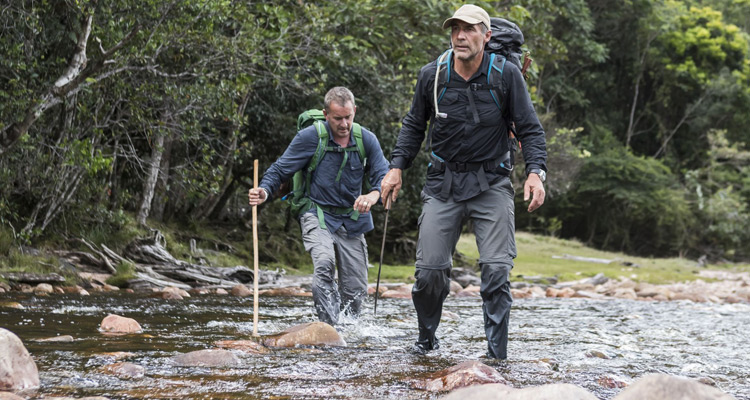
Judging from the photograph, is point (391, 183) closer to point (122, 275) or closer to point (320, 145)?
point (320, 145)

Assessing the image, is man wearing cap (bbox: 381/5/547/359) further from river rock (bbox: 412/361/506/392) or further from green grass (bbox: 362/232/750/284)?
green grass (bbox: 362/232/750/284)

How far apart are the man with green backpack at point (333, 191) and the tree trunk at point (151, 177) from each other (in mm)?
6517

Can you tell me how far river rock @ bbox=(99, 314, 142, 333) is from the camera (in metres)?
6.44

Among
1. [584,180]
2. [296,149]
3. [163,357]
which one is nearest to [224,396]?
[163,357]

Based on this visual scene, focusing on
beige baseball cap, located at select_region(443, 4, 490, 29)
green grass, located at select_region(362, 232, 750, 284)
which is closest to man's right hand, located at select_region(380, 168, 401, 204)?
beige baseball cap, located at select_region(443, 4, 490, 29)

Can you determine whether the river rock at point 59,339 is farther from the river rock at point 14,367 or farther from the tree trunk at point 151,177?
the tree trunk at point 151,177

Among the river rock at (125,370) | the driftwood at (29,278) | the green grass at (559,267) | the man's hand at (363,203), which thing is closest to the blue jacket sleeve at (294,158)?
the man's hand at (363,203)

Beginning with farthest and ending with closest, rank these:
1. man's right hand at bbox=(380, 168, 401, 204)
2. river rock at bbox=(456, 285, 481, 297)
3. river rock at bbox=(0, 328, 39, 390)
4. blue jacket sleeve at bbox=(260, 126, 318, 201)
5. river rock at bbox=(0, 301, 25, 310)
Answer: river rock at bbox=(456, 285, 481, 297)
river rock at bbox=(0, 301, 25, 310)
blue jacket sleeve at bbox=(260, 126, 318, 201)
man's right hand at bbox=(380, 168, 401, 204)
river rock at bbox=(0, 328, 39, 390)

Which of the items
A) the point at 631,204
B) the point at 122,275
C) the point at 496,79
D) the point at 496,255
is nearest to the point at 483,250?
the point at 496,255

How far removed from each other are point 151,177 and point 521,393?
11783mm

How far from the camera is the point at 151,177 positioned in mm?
14047

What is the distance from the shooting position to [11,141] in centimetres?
972

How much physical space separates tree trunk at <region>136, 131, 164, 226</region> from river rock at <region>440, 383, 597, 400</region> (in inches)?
405

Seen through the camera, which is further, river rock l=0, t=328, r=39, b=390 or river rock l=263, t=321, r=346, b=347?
river rock l=263, t=321, r=346, b=347
